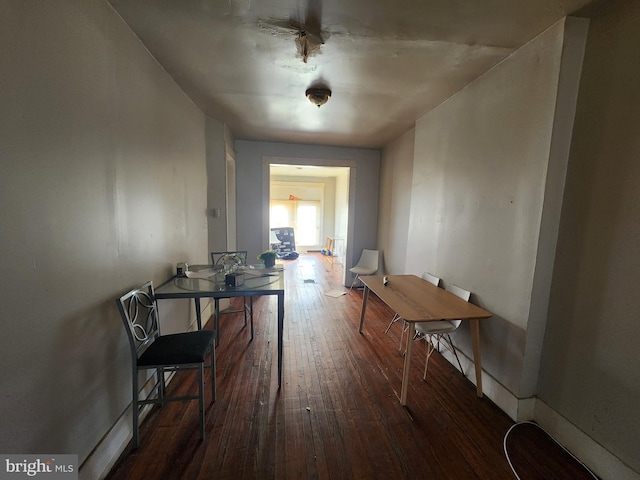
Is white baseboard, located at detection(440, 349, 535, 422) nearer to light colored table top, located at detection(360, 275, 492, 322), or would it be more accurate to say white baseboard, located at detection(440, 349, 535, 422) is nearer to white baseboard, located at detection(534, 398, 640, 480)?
white baseboard, located at detection(534, 398, 640, 480)

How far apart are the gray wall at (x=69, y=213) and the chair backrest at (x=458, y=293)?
2531 millimetres

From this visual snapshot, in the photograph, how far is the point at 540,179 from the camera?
162cm

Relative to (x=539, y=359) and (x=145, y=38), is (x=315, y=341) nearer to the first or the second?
(x=539, y=359)

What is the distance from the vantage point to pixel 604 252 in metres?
1.40

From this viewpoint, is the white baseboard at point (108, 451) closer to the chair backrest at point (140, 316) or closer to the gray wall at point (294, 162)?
the chair backrest at point (140, 316)

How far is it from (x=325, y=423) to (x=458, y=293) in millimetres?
1555

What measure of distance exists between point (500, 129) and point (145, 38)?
2573 millimetres

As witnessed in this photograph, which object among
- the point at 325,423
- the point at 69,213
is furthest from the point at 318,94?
the point at 325,423

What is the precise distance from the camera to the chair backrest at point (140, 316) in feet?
4.79

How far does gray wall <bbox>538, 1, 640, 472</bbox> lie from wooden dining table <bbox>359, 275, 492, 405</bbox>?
1.49 ft

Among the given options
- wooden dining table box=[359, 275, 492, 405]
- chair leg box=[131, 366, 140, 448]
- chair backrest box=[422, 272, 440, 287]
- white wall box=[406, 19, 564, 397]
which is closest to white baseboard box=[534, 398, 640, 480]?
white wall box=[406, 19, 564, 397]

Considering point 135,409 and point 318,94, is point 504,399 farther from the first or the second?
point 318,94

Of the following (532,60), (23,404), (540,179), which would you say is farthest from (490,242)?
(23,404)

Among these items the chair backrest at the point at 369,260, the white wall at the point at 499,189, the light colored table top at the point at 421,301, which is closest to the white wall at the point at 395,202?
the chair backrest at the point at 369,260
